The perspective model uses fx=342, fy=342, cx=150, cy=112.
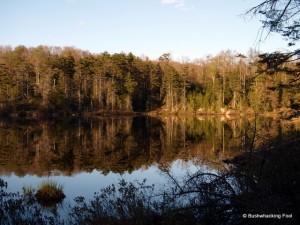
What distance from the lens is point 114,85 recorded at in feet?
222

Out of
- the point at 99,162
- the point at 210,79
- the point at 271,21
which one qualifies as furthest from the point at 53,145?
the point at 210,79

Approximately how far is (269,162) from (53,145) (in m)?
20.6

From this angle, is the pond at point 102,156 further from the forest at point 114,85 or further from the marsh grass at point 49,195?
the forest at point 114,85

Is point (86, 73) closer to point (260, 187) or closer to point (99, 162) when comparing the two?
point (99, 162)

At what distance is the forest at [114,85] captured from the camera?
192ft

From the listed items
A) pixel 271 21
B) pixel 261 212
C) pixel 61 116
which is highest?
pixel 271 21

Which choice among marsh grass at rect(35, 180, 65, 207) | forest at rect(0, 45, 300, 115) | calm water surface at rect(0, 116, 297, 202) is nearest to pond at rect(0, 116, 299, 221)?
calm water surface at rect(0, 116, 297, 202)

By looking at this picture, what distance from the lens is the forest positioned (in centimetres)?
5844

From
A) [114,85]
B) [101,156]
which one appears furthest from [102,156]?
[114,85]

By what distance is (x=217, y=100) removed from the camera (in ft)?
229

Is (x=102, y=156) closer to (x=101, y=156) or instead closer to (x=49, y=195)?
(x=101, y=156)

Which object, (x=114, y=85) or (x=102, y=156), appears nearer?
(x=102, y=156)

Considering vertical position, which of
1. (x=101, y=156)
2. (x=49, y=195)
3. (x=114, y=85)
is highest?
(x=114, y=85)

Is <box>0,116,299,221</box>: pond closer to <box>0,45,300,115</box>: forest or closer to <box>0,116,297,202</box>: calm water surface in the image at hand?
<box>0,116,297,202</box>: calm water surface
